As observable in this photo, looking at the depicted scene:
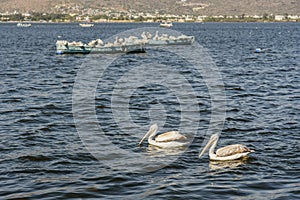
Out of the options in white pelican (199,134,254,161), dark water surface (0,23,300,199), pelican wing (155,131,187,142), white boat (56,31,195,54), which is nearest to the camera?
dark water surface (0,23,300,199)

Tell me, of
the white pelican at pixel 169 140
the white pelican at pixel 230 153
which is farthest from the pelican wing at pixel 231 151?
the white pelican at pixel 169 140

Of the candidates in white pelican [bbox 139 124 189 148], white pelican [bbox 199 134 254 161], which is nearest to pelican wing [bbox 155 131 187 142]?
white pelican [bbox 139 124 189 148]

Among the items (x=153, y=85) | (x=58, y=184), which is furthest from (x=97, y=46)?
(x=58, y=184)

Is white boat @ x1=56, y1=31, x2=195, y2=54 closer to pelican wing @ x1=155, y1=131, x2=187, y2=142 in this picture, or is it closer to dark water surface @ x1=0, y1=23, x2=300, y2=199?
dark water surface @ x1=0, y1=23, x2=300, y2=199

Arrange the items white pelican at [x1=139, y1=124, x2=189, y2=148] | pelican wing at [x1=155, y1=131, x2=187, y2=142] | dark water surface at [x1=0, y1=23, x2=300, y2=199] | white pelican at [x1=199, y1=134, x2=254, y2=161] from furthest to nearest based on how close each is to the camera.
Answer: pelican wing at [x1=155, y1=131, x2=187, y2=142] < white pelican at [x1=139, y1=124, x2=189, y2=148] < white pelican at [x1=199, y1=134, x2=254, y2=161] < dark water surface at [x1=0, y1=23, x2=300, y2=199]

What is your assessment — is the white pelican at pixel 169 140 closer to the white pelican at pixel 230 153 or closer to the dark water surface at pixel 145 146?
the dark water surface at pixel 145 146

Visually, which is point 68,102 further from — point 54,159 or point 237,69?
point 237,69

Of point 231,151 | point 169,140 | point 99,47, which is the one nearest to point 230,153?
point 231,151

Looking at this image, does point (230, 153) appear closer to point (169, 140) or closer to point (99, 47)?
point (169, 140)

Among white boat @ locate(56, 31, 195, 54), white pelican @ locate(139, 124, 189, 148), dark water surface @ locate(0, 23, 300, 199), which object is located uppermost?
white boat @ locate(56, 31, 195, 54)

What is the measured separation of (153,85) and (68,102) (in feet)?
29.1

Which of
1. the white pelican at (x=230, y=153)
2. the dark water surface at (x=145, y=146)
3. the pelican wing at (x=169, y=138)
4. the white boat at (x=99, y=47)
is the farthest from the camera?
the white boat at (x=99, y=47)

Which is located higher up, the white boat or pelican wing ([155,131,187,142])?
the white boat

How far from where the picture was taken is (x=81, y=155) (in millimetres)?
18328
